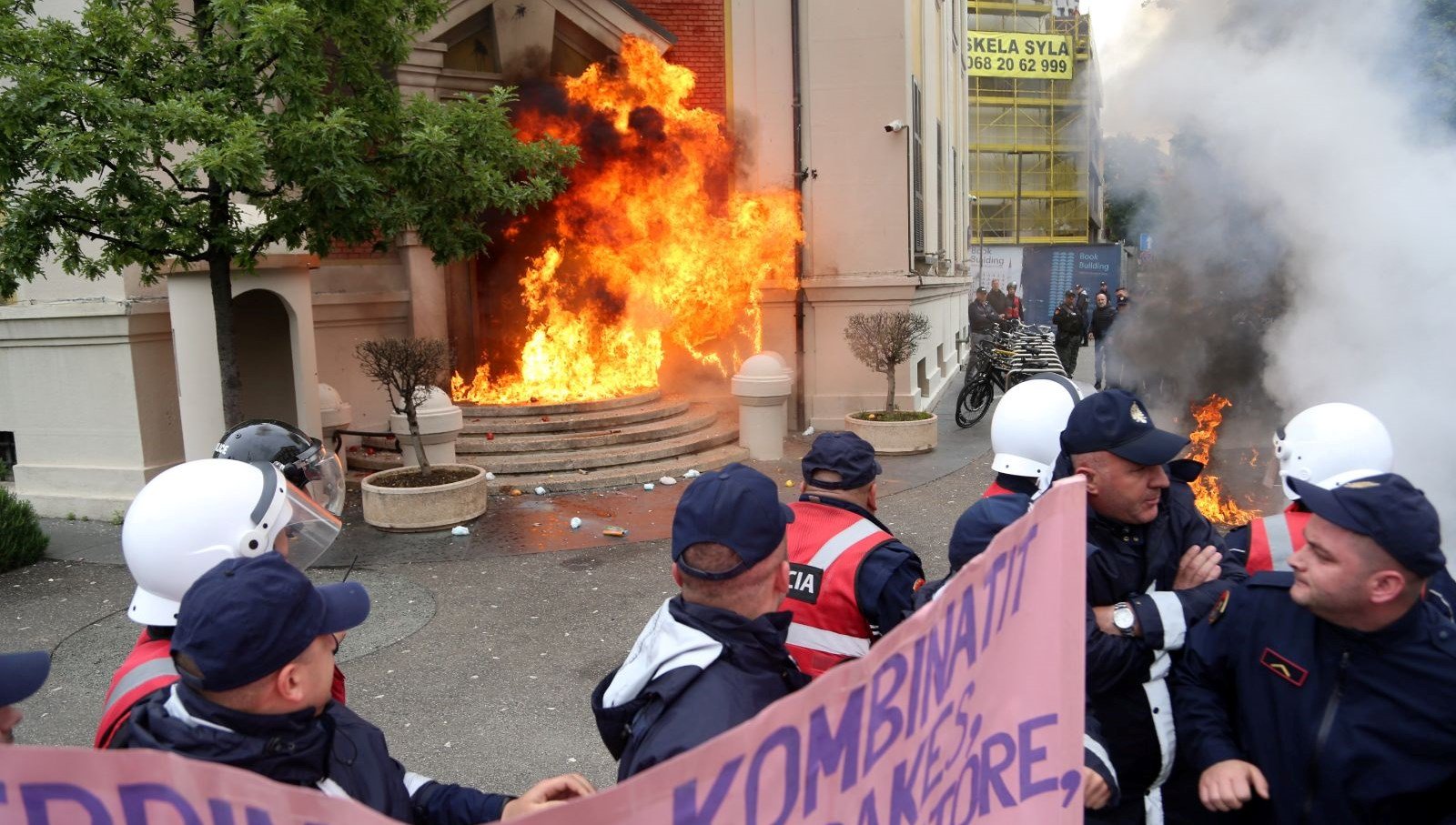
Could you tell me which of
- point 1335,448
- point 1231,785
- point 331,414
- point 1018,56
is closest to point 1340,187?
point 1335,448

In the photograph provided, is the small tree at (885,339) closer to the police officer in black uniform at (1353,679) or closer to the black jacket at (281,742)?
the police officer in black uniform at (1353,679)

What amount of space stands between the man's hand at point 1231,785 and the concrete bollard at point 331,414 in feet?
32.5

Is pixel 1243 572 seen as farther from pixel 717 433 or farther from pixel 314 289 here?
pixel 314 289

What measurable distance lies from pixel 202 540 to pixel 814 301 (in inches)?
456

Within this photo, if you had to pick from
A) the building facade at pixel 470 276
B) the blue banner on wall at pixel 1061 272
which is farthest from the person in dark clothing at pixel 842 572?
the blue banner on wall at pixel 1061 272

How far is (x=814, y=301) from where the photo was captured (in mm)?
13789

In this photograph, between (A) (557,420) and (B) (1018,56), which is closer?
(A) (557,420)

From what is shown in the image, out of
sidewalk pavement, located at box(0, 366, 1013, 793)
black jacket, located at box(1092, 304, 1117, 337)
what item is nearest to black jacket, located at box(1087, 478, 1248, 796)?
sidewalk pavement, located at box(0, 366, 1013, 793)

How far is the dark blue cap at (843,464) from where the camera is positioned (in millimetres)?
3172

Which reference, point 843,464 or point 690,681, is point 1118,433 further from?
point 690,681

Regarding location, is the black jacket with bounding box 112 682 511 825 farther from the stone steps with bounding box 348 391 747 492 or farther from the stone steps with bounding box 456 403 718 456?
the stone steps with bounding box 456 403 718 456

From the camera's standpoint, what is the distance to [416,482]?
9.24 metres

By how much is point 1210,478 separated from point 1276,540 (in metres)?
5.27

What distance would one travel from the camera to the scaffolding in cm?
4234
